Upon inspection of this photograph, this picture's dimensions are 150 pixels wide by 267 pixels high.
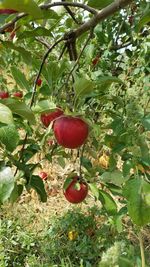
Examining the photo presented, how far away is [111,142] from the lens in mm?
1164

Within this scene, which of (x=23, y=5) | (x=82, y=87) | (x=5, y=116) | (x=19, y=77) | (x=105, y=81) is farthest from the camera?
(x=19, y=77)

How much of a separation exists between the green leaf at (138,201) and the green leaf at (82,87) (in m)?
0.19

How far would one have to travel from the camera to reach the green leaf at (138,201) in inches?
29.0

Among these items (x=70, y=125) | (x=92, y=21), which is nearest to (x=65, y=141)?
(x=70, y=125)

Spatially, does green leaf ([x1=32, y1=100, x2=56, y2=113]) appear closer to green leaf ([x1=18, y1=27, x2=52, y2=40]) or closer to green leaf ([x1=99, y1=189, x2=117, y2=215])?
green leaf ([x1=18, y1=27, x2=52, y2=40])

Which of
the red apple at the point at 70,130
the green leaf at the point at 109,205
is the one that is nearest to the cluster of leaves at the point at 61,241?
the green leaf at the point at 109,205

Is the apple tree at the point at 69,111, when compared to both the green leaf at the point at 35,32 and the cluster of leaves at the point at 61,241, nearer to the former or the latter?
the green leaf at the point at 35,32

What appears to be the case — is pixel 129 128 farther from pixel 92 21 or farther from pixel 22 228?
pixel 22 228

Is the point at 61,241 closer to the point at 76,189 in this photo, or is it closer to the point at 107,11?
the point at 76,189

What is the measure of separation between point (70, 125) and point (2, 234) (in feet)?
5.48

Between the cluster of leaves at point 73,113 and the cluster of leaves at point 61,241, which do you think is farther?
the cluster of leaves at point 61,241

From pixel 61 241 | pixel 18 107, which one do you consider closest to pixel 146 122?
pixel 18 107

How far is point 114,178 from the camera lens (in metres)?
1.19

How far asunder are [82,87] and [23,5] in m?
0.19
